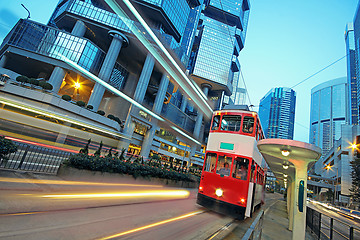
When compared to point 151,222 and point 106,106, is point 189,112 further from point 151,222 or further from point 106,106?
point 151,222

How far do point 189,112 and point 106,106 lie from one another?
3975 centimetres

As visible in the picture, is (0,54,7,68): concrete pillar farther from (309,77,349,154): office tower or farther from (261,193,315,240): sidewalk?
(309,77,349,154): office tower

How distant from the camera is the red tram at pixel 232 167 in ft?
26.5

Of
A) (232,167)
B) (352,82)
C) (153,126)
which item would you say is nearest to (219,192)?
(232,167)

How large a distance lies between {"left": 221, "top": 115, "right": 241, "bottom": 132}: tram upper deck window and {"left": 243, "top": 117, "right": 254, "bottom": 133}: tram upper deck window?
28 centimetres

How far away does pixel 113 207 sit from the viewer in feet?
20.8

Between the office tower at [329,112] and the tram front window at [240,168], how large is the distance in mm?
163946

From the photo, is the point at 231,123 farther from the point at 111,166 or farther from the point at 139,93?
the point at 139,93

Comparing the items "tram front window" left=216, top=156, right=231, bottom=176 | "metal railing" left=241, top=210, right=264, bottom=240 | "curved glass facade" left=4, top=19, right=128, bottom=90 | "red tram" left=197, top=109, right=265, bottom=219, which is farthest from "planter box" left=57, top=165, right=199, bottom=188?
"curved glass facade" left=4, top=19, right=128, bottom=90

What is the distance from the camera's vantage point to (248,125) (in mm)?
8914

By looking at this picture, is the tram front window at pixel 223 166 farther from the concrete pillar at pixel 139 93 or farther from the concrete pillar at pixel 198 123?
the concrete pillar at pixel 198 123

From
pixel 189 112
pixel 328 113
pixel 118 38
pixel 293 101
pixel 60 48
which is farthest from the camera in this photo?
pixel 293 101

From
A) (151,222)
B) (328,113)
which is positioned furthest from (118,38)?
(328,113)

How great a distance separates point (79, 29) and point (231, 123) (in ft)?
137
